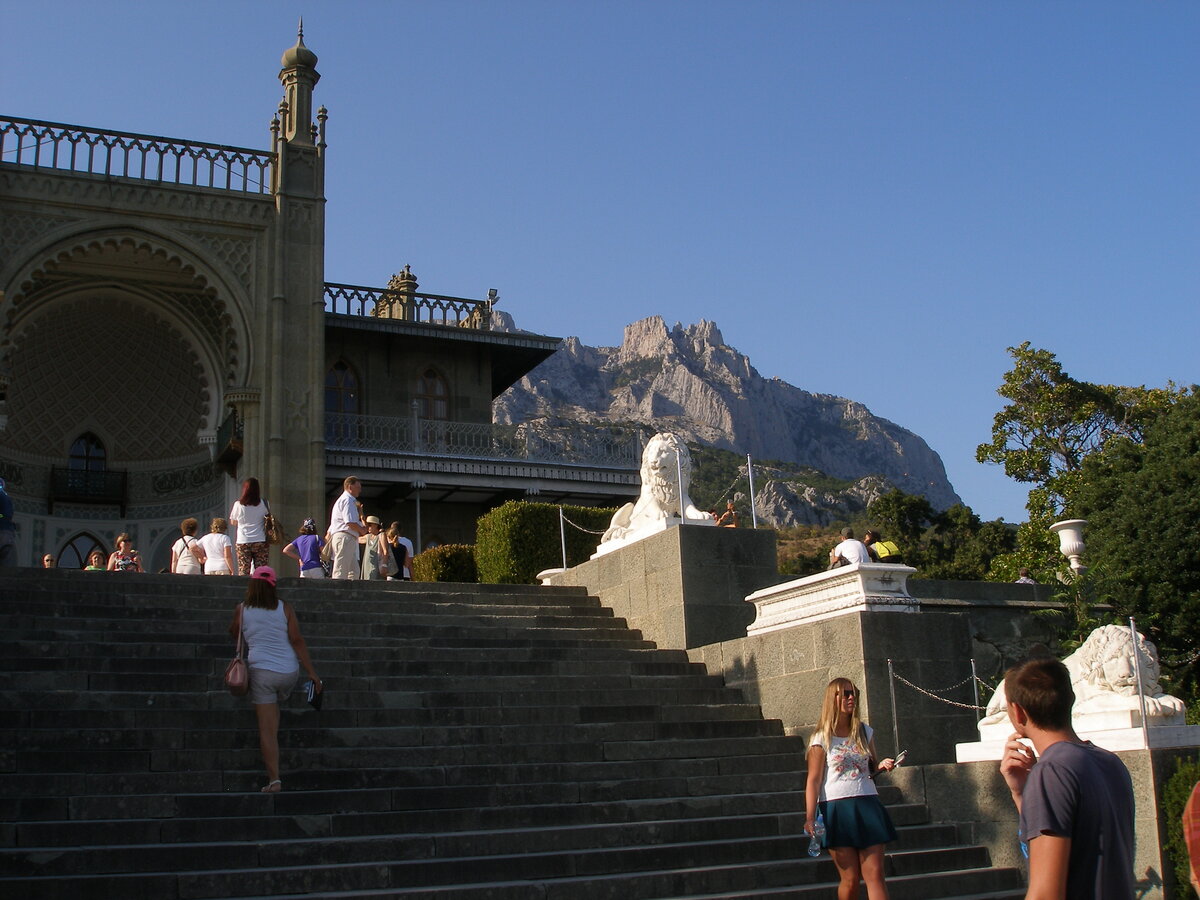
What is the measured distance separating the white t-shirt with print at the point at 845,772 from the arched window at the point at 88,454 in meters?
21.6

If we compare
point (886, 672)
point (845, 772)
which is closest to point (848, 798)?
point (845, 772)

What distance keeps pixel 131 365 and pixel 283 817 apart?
19723 mm

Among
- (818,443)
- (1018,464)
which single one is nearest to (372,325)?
(1018,464)

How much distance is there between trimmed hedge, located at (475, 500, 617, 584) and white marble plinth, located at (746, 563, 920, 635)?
7184mm

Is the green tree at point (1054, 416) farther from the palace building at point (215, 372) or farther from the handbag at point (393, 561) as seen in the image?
the handbag at point (393, 561)

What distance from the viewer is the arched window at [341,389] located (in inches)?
1050

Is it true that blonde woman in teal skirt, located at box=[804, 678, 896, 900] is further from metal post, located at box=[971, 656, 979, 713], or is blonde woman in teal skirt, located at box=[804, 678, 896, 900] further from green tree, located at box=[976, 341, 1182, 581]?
green tree, located at box=[976, 341, 1182, 581]

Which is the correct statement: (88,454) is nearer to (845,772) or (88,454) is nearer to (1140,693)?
(845,772)

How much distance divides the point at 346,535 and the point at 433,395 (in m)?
12.7

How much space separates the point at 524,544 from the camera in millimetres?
18047

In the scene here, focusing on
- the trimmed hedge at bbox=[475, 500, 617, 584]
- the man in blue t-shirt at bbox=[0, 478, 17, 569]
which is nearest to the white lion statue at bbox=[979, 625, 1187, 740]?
the man in blue t-shirt at bbox=[0, 478, 17, 569]

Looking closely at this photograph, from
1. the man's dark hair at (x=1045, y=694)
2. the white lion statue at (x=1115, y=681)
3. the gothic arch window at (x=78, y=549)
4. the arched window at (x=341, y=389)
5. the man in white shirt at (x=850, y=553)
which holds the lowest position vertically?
the man's dark hair at (x=1045, y=694)

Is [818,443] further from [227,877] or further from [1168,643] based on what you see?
[227,877]

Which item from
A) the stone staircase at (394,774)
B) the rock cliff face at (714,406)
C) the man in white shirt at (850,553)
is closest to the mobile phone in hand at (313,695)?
the stone staircase at (394,774)
